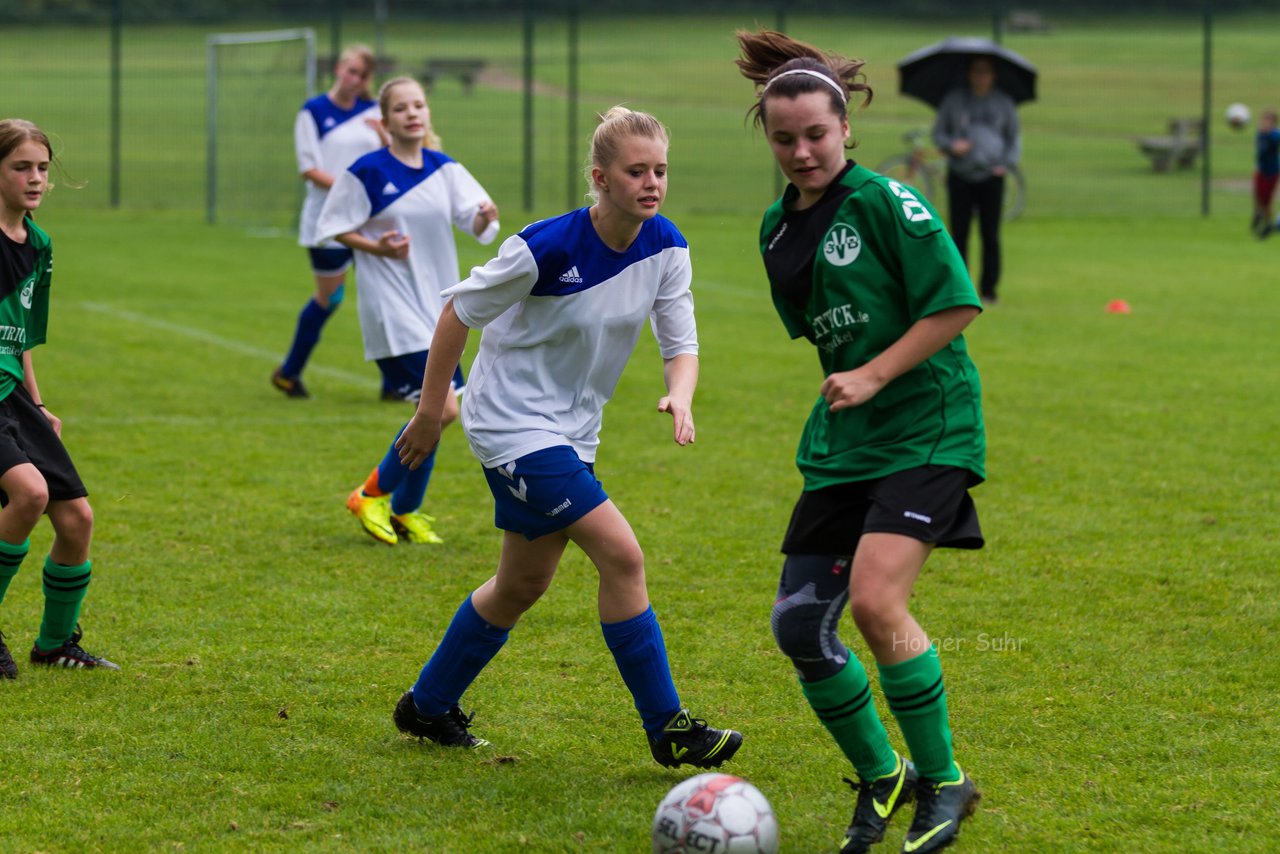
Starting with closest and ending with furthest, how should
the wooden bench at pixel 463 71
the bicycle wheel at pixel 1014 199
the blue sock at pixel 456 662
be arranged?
the blue sock at pixel 456 662 < the bicycle wheel at pixel 1014 199 < the wooden bench at pixel 463 71

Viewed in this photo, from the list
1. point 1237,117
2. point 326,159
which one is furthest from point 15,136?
point 1237,117

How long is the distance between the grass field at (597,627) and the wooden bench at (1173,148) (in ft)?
59.2

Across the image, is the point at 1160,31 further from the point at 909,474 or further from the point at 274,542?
the point at 909,474

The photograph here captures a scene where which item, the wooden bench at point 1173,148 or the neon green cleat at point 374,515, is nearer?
the neon green cleat at point 374,515

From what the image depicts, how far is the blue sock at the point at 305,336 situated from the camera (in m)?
9.77

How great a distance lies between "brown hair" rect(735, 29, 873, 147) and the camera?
11.6 ft

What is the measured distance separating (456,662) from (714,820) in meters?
1.06

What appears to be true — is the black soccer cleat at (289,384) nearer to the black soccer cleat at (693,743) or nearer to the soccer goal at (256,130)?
the black soccer cleat at (693,743)

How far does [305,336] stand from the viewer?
9789mm

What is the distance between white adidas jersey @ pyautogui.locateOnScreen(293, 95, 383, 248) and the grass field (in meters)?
1.14

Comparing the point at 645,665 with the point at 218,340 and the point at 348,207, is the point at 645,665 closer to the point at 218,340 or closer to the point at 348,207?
the point at 348,207

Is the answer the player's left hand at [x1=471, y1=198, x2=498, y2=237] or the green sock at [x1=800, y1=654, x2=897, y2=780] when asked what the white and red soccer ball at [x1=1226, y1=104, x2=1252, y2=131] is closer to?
the player's left hand at [x1=471, y1=198, x2=498, y2=237]

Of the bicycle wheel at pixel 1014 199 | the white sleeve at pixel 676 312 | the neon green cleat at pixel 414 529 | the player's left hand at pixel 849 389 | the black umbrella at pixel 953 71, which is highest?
the black umbrella at pixel 953 71

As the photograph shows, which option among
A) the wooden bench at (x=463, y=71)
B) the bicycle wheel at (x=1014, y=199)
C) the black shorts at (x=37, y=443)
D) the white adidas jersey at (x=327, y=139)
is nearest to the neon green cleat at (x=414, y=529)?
the black shorts at (x=37, y=443)
